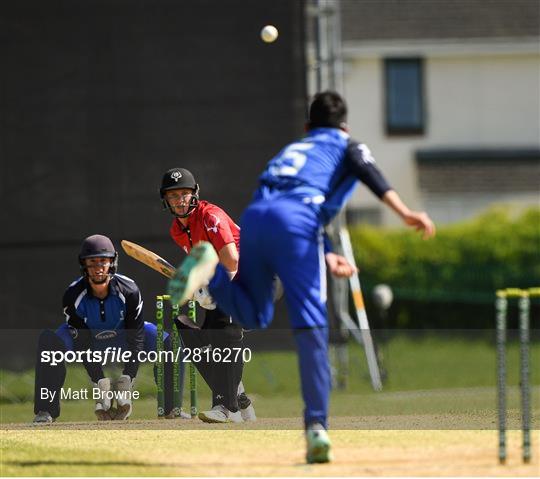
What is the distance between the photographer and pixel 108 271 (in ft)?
29.0

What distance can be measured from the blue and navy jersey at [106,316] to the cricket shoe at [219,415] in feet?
2.12

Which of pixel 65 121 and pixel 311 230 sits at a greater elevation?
pixel 65 121

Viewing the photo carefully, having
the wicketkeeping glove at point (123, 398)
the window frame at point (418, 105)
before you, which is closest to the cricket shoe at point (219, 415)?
the wicketkeeping glove at point (123, 398)

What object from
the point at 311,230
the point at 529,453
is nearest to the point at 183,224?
the point at 311,230

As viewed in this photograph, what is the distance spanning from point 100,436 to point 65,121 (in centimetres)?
629

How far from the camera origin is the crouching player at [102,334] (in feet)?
29.2

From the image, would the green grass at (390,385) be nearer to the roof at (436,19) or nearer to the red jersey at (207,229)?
the red jersey at (207,229)

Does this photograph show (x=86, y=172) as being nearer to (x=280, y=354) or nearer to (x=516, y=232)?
(x=280, y=354)

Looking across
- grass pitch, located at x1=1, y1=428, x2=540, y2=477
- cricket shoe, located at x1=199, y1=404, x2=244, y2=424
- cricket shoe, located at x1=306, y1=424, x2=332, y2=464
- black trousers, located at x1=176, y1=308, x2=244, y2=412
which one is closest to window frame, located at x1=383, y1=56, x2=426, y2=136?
black trousers, located at x1=176, y1=308, x2=244, y2=412

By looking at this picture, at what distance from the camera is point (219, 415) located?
862cm

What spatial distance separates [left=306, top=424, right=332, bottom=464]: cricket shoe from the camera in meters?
6.57

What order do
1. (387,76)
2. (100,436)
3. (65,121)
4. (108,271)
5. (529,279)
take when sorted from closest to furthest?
(100,436), (108,271), (65,121), (529,279), (387,76)

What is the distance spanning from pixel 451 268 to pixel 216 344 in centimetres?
1155

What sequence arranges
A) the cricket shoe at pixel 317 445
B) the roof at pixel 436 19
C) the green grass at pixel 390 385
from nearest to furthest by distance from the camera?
the cricket shoe at pixel 317 445
the green grass at pixel 390 385
the roof at pixel 436 19
